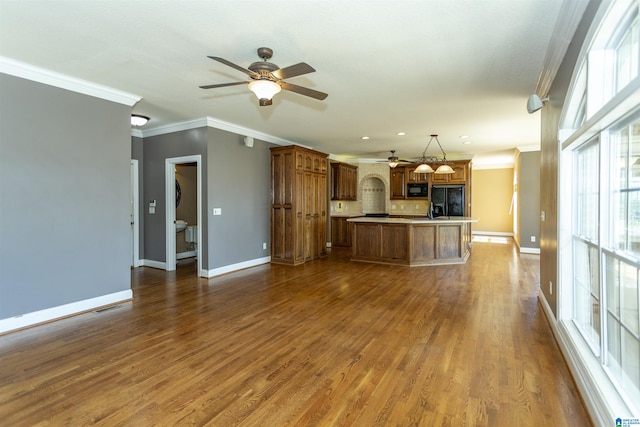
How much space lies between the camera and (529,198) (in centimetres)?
743

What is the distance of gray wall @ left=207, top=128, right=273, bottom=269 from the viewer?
17.1 ft

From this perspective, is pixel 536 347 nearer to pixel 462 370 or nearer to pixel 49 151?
pixel 462 370

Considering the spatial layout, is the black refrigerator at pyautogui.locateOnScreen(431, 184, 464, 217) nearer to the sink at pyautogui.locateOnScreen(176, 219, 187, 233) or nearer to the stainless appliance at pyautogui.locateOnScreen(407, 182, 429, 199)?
the stainless appliance at pyautogui.locateOnScreen(407, 182, 429, 199)

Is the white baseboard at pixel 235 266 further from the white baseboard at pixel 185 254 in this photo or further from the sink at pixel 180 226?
the white baseboard at pixel 185 254

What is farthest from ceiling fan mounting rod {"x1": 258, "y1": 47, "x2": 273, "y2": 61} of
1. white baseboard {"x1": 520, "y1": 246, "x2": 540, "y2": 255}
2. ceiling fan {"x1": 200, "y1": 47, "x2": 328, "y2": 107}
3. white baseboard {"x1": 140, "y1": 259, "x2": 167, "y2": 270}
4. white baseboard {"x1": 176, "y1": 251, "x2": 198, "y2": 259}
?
white baseboard {"x1": 520, "y1": 246, "x2": 540, "y2": 255}

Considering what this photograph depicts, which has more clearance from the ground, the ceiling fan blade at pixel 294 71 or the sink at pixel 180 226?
the ceiling fan blade at pixel 294 71

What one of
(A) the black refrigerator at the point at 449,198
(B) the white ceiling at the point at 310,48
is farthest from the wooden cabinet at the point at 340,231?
(B) the white ceiling at the point at 310,48

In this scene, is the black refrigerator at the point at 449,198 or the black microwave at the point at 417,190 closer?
the black refrigerator at the point at 449,198

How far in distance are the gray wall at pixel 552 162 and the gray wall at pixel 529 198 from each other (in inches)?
165

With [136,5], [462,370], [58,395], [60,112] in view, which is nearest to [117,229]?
[60,112]

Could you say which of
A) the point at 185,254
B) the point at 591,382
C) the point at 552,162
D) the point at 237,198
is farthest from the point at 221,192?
the point at 591,382

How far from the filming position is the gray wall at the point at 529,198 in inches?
289

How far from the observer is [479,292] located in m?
4.34

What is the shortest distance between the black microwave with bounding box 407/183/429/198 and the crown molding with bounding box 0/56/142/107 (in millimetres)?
7204
